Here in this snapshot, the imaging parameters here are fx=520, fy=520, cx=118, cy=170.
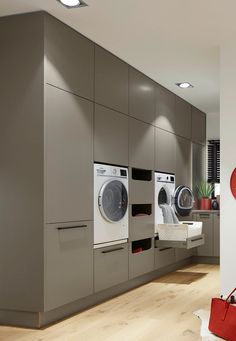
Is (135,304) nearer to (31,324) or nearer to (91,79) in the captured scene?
(31,324)

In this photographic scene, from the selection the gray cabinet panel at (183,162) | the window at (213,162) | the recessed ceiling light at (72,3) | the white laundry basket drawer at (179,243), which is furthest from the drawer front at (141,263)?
the window at (213,162)

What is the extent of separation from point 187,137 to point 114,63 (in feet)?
8.38

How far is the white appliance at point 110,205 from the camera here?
15.5 ft

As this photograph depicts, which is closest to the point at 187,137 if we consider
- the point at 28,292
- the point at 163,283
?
the point at 163,283

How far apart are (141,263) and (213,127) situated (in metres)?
3.46

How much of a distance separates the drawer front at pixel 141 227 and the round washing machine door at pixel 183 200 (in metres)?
0.78

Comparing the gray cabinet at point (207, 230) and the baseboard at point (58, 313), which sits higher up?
the gray cabinet at point (207, 230)

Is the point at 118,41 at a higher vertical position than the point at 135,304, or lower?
higher

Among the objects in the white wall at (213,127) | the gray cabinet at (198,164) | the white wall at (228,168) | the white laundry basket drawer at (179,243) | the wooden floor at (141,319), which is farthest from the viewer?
the white wall at (213,127)

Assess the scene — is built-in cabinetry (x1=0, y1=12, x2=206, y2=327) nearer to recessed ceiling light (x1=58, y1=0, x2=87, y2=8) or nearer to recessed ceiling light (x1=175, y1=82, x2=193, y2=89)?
recessed ceiling light (x1=58, y1=0, x2=87, y2=8)

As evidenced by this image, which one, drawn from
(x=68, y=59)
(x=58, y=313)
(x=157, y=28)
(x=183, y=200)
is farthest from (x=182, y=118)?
(x=58, y=313)

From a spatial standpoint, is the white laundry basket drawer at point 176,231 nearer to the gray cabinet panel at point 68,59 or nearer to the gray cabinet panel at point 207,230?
the gray cabinet panel at point 207,230

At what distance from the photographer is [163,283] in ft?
19.4

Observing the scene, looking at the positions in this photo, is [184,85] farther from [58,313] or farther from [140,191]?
[58,313]
